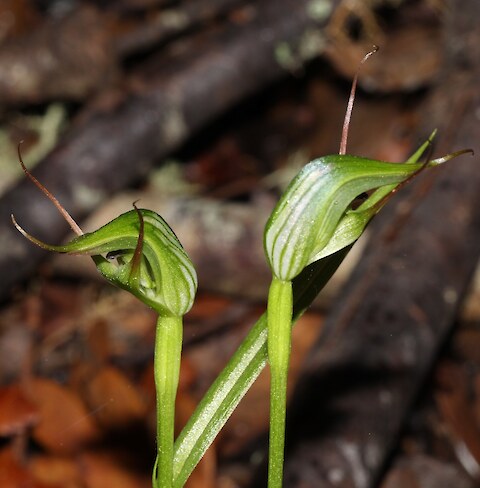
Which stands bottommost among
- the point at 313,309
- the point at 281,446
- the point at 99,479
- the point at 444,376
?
the point at 444,376

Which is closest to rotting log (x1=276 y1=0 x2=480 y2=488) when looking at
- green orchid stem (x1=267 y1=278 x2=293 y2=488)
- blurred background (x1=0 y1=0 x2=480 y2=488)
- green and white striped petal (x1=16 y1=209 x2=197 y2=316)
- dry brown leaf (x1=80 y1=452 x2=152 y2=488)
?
blurred background (x1=0 y1=0 x2=480 y2=488)

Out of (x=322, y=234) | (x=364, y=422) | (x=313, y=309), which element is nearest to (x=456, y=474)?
(x=364, y=422)

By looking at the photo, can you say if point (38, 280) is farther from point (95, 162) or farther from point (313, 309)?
point (313, 309)

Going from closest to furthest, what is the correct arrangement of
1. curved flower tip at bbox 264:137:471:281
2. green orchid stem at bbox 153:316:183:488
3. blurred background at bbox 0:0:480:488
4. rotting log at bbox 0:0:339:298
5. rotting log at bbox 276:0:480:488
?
curved flower tip at bbox 264:137:471:281
green orchid stem at bbox 153:316:183:488
rotting log at bbox 276:0:480:488
blurred background at bbox 0:0:480:488
rotting log at bbox 0:0:339:298

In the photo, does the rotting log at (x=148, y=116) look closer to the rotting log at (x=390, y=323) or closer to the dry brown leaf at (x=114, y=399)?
the dry brown leaf at (x=114, y=399)

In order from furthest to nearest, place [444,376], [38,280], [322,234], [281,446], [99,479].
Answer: [38,280] < [444,376] < [99,479] < [281,446] < [322,234]

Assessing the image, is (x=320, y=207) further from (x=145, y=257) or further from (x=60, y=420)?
(x=60, y=420)

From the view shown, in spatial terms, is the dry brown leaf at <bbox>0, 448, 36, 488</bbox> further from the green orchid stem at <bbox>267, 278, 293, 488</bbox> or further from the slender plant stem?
the green orchid stem at <bbox>267, 278, 293, 488</bbox>
